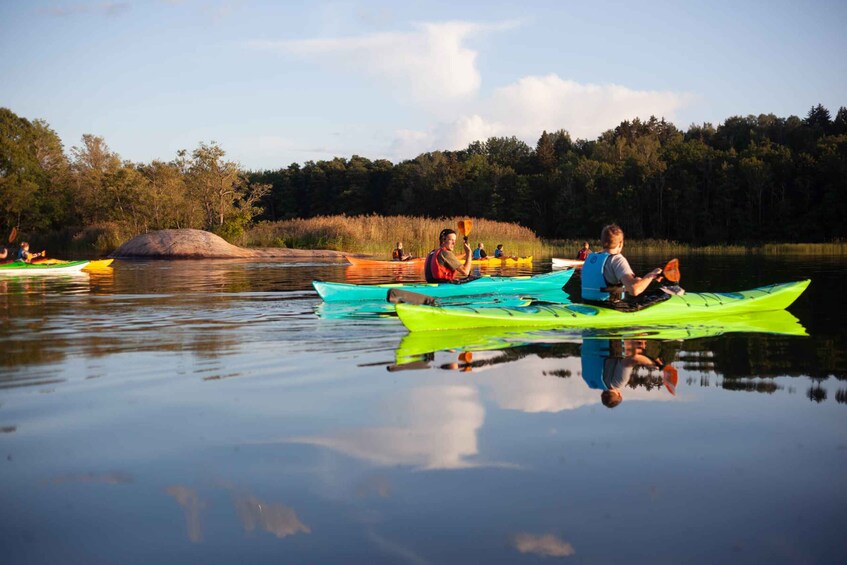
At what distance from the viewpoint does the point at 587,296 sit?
9.73 meters

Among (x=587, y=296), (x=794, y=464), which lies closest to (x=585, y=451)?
(x=794, y=464)

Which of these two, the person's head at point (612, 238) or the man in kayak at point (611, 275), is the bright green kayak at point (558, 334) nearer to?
the man in kayak at point (611, 275)

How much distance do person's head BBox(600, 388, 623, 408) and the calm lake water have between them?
8 centimetres

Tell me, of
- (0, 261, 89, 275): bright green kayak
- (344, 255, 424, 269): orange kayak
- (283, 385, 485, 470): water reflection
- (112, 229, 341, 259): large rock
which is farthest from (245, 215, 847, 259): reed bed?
(283, 385, 485, 470): water reflection

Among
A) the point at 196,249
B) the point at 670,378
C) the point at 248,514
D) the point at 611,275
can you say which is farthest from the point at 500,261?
the point at 248,514

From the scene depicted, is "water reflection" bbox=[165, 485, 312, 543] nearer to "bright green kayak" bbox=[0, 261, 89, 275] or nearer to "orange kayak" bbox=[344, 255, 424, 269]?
"bright green kayak" bbox=[0, 261, 89, 275]

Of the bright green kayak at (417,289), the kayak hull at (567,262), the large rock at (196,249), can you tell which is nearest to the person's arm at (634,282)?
the bright green kayak at (417,289)

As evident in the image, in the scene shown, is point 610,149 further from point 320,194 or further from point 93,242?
point 93,242

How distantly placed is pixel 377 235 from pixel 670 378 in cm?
2915

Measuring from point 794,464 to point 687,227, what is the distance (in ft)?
190

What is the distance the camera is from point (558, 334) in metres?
9.32

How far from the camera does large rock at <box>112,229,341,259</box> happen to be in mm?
35188

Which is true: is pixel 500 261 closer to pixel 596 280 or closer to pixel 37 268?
pixel 37 268

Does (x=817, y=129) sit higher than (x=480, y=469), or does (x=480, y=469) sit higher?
(x=817, y=129)
